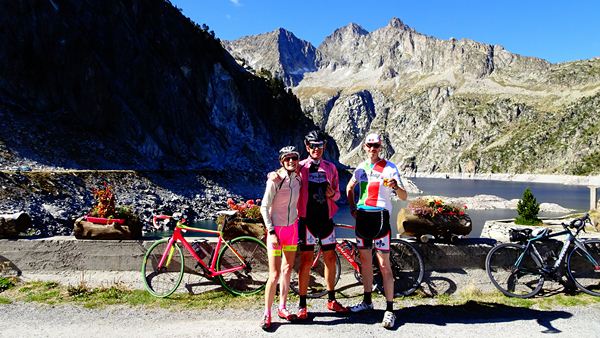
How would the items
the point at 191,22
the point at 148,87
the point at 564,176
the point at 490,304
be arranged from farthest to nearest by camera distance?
1. the point at 564,176
2. the point at 191,22
3. the point at 148,87
4. the point at 490,304

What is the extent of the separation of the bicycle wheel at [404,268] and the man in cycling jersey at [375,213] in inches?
51.5

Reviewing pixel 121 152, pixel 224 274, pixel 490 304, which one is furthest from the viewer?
pixel 121 152

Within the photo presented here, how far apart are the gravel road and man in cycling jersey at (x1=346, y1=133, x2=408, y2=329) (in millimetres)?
560

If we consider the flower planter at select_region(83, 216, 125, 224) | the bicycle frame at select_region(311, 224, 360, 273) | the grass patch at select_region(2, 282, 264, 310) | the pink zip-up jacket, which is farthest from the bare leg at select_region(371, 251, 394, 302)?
the flower planter at select_region(83, 216, 125, 224)

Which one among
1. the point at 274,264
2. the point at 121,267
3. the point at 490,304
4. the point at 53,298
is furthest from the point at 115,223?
the point at 490,304

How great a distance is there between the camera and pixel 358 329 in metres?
6.49

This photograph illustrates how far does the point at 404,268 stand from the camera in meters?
8.46

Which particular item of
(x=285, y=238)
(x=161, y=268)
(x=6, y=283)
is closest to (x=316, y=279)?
(x=285, y=238)

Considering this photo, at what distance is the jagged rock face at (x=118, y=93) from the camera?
180 ft

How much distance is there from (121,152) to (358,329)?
6090cm

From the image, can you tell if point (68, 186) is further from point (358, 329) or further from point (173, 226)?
point (358, 329)

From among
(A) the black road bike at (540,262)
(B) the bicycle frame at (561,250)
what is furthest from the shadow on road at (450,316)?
(B) the bicycle frame at (561,250)

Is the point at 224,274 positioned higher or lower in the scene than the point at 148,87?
lower

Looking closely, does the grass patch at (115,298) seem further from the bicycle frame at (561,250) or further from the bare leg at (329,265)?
the bicycle frame at (561,250)
